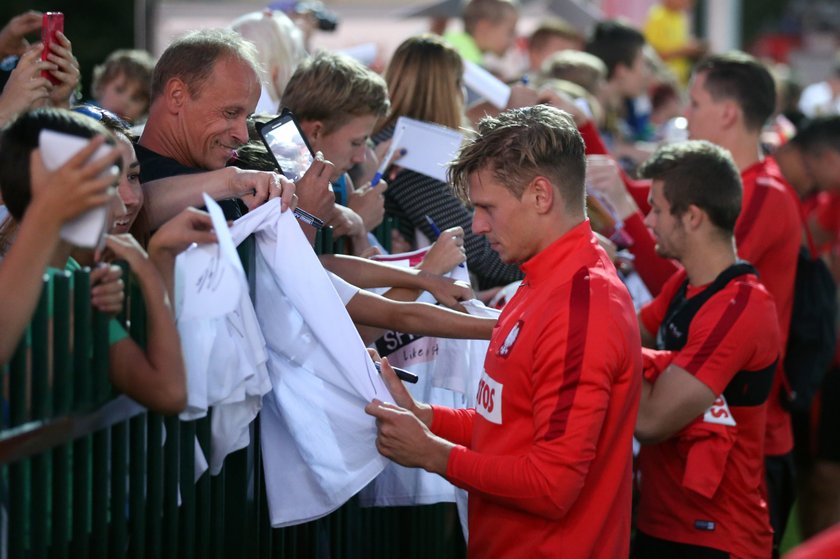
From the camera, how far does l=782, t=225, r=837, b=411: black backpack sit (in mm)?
5359

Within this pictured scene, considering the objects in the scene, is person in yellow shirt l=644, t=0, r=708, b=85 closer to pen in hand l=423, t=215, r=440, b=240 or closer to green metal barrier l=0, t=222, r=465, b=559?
pen in hand l=423, t=215, r=440, b=240

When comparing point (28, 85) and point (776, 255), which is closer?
point (28, 85)

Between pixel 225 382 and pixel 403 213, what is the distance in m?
1.95

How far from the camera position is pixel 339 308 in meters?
3.36

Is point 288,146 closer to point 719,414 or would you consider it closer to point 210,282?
point 210,282

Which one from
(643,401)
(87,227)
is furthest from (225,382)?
(643,401)

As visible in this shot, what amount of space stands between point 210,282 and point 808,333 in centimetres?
337

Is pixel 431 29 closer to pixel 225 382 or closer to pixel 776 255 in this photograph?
pixel 776 255

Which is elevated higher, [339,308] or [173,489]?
[339,308]

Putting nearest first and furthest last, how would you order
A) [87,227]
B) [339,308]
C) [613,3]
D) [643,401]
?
[87,227] < [339,308] < [643,401] < [613,3]

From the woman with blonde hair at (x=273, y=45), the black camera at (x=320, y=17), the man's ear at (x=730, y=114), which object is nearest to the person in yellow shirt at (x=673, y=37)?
the black camera at (x=320, y=17)

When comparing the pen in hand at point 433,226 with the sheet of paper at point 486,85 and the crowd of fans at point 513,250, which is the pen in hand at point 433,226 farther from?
the sheet of paper at point 486,85

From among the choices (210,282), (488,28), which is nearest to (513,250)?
(210,282)

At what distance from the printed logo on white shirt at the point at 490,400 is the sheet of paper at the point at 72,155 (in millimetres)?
1183
